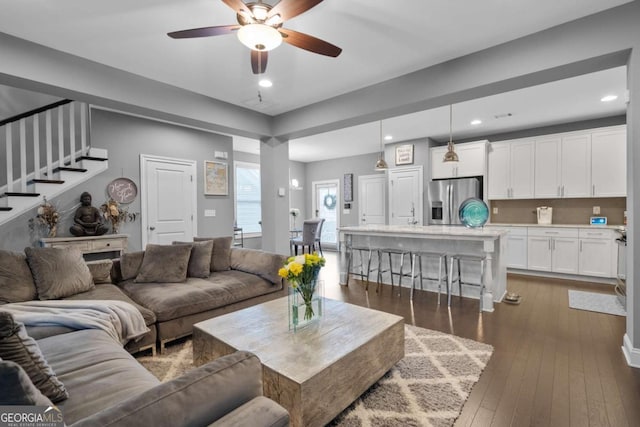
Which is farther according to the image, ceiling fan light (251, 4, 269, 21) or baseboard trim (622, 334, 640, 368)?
baseboard trim (622, 334, 640, 368)

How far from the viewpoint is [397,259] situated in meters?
4.61

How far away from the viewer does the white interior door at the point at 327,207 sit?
8578 millimetres

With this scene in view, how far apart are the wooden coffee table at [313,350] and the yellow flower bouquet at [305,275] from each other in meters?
0.18

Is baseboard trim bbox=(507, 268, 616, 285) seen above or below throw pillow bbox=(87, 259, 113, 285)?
below

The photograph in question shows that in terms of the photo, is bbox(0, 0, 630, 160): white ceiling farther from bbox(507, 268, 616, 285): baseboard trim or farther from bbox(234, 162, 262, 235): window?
bbox(507, 268, 616, 285): baseboard trim

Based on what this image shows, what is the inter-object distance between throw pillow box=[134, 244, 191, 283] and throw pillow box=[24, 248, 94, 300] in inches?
18.3

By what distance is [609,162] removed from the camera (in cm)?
462

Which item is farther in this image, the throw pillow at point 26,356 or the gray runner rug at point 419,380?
the gray runner rug at point 419,380

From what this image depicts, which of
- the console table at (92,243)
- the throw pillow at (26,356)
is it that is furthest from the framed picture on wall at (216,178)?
the throw pillow at (26,356)

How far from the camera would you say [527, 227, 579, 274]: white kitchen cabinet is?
15.7 ft

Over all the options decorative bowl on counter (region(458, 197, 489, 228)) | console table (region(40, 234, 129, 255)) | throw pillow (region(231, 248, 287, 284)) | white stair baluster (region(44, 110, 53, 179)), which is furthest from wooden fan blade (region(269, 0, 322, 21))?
white stair baluster (region(44, 110, 53, 179))

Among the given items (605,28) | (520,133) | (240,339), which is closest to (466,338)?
(240,339)

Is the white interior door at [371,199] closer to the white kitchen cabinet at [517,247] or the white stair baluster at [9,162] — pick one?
the white kitchen cabinet at [517,247]

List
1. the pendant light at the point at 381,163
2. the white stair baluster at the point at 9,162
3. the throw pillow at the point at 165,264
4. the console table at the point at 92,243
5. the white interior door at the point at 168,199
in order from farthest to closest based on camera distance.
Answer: the pendant light at the point at 381,163
the white interior door at the point at 168,199
the console table at the point at 92,243
the white stair baluster at the point at 9,162
the throw pillow at the point at 165,264
